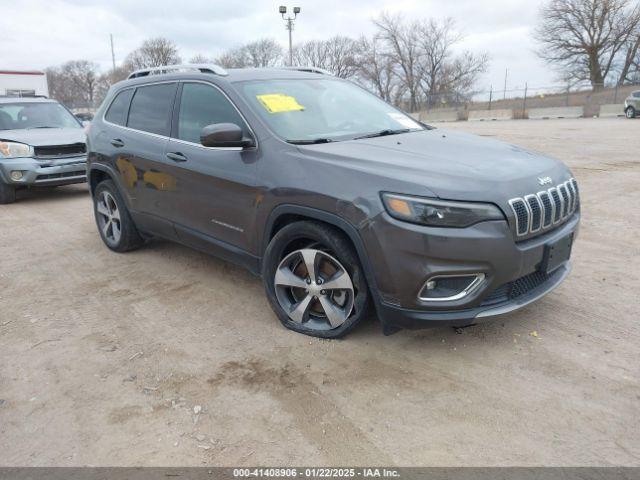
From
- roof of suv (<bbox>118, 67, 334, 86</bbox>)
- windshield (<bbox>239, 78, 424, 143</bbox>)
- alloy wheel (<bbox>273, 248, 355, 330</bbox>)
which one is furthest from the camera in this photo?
roof of suv (<bbox>118, 67, 334, 86</bbox>)

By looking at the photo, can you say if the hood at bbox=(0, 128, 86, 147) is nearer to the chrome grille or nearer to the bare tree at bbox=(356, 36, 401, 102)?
the chrome grille

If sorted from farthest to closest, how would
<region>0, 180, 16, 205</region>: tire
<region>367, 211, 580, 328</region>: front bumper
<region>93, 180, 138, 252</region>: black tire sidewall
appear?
<region>0, 180, 16, 205</region>: tire < <region>93, 180, 138, 252</region>: black tire sidewall < <region>367, 211, 580, 328</region>: front bumper

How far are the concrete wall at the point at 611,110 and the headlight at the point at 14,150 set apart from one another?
35200 mm

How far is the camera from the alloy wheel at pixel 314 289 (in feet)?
10.8

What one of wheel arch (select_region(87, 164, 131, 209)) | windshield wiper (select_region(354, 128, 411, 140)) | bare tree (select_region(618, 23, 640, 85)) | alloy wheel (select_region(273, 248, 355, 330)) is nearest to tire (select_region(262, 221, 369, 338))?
alloy wheel (select_region(273, 248, 355, 330))

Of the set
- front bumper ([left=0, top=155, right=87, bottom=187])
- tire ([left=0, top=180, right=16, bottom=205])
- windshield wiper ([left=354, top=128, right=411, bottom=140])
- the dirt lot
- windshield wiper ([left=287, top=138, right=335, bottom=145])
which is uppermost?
windshield wiper ([left=354, top=128, right=411, bottom=140])

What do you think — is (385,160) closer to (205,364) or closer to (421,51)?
(205,364)

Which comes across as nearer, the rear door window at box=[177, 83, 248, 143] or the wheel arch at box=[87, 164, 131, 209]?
the rear door window at box=[177, 83, 248, 143]

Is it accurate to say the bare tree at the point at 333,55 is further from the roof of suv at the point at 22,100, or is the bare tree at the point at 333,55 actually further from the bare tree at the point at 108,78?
the roof of suv at the point at 22,100

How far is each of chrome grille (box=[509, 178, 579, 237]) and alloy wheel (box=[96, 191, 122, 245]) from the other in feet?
13.0

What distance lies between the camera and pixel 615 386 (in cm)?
287

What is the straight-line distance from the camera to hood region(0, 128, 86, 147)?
28.2 feet

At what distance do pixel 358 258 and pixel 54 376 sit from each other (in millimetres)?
1986

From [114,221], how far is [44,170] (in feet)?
12.8
